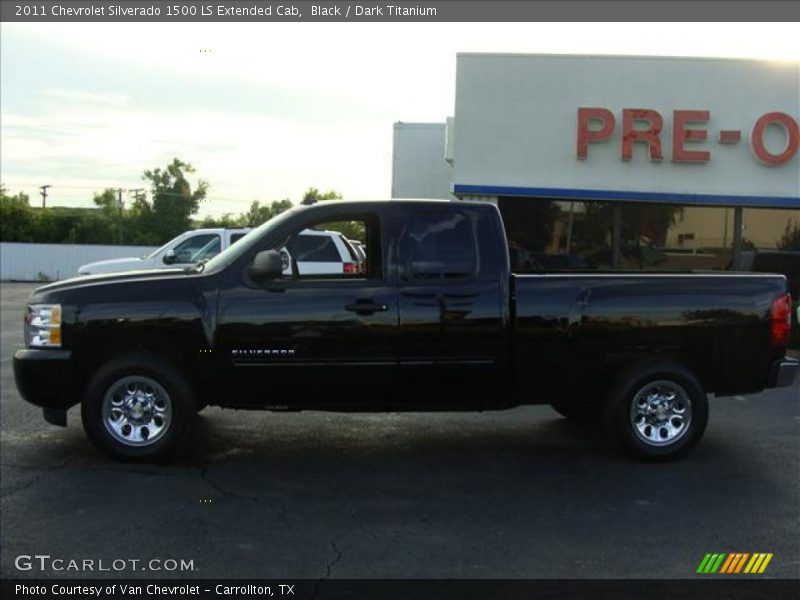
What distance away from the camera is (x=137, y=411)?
5.81m

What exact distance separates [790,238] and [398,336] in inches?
471

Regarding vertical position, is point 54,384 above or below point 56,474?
above

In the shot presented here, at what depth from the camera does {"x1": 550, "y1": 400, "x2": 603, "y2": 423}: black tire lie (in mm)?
6289

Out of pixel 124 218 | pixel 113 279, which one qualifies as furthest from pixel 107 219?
pixel 113 279

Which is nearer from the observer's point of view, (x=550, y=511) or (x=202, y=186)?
(x=550, y=511)

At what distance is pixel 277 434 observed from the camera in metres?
6.81

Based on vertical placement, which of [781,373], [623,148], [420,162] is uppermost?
[420,162]

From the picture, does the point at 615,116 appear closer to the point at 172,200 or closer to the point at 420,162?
the point at 420,162

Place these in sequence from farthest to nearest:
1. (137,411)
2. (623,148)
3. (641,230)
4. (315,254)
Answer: (641,230), (623,148), (315,254), (137,411)

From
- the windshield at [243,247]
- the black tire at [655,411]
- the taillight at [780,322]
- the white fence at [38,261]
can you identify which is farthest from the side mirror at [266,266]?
the white fence at [38,261]

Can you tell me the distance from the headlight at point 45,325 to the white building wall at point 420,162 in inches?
590
